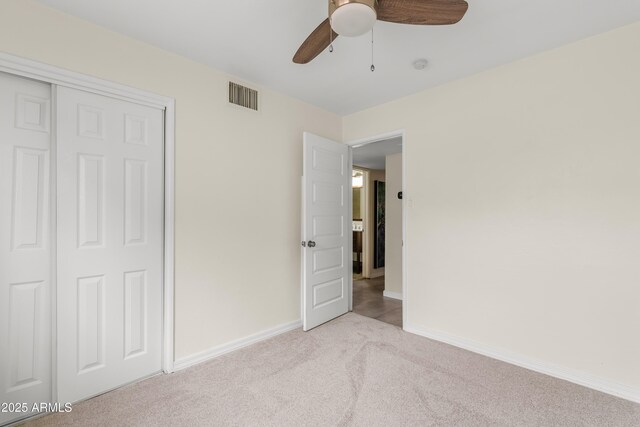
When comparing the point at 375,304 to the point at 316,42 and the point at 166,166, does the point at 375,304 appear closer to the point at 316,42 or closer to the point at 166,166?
the point at 166,166

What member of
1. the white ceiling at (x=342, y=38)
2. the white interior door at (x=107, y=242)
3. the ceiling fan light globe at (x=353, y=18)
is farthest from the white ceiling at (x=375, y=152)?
the white interior door at (x=107, y=242)

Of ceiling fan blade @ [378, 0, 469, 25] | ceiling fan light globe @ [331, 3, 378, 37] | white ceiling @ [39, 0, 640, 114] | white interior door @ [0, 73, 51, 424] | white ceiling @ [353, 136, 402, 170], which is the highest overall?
white ceiling @ [39, 0, 640, 114]

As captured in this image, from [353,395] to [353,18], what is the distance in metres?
2.21

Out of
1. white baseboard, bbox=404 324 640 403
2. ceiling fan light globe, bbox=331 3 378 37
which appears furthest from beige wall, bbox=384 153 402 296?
ceiling fan light globe, bbox=331 3 378 37

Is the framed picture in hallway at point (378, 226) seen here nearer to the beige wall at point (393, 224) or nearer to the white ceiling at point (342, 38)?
the beige wall at point (393, 224)

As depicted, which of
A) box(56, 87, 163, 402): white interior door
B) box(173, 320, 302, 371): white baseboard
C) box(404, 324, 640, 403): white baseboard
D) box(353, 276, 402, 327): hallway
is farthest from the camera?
box(353, 276, 402, 327): hallway

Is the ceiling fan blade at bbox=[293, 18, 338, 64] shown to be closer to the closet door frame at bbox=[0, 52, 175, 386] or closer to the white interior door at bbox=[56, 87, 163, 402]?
the closet door frame at bbox=[0, 52, 175, 386]

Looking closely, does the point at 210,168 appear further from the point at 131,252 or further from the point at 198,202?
the point at 131,252

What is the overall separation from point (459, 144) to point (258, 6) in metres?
2.04

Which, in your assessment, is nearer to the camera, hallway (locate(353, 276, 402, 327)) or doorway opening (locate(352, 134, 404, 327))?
hallway (locate(353, 276, 402, 327))

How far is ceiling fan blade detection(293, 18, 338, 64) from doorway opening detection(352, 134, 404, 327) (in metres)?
1.79

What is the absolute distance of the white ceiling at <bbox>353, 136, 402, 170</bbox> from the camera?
4.18 meters

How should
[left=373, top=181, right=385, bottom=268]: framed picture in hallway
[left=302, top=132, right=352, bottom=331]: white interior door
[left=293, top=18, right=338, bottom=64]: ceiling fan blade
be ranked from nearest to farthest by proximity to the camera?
[left=293, top=18, right=338, bottom=64]: ceiling fan blade, [left=302, top=132, right=352, bottom=331]: white interior door, [left=373, top=181, right=385, bottom=268]: framed picture in hallway

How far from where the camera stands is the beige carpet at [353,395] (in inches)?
70.2
